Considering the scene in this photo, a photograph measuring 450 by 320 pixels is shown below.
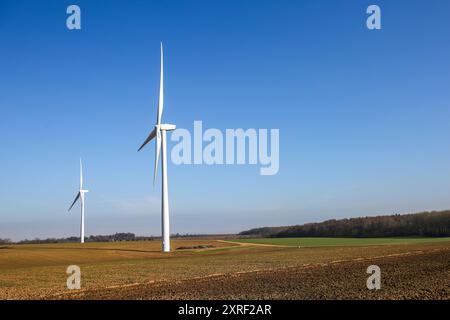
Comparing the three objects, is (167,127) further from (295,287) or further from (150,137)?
(295,287)

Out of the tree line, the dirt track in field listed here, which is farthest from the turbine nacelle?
the tree line

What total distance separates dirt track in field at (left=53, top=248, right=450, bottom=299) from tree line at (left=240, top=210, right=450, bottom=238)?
110 metres

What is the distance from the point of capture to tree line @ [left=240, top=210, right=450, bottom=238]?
143 meters

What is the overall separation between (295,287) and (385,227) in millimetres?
145486

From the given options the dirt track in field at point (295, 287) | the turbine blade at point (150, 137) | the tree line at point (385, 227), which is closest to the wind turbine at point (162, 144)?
the turbine blade at point (150, 137)

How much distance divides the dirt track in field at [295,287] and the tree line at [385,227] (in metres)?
110

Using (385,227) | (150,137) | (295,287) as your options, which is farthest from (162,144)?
(385,227)

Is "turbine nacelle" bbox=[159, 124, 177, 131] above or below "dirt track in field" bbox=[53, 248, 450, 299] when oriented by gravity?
above

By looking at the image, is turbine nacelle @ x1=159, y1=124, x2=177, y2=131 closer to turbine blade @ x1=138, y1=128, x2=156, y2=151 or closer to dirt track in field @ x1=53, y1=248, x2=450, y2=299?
turbine blade @ x1=138, y1=128, x2=156, y2=151

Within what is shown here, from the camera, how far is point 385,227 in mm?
164000

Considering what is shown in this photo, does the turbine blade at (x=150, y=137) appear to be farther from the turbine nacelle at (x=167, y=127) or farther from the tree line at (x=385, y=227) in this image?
the tree line at (x=385, y=227)

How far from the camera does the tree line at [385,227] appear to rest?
143m
